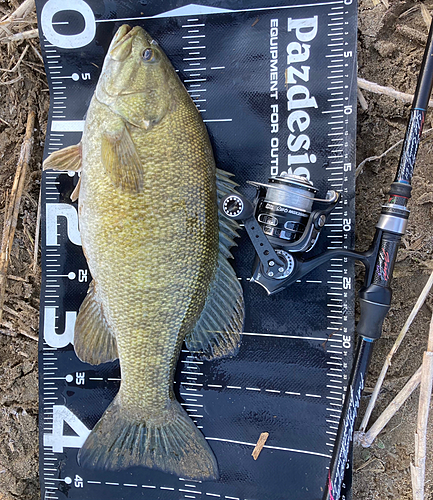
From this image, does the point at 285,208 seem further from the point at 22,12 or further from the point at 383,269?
the point at 22,12

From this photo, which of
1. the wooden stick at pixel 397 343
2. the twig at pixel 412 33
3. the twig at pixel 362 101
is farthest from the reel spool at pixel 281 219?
the twig at pixel 412 33

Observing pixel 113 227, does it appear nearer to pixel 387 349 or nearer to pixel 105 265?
pixel 105 265

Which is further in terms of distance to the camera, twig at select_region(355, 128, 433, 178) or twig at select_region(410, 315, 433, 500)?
twig at select_region(355, 128, 433, 178)

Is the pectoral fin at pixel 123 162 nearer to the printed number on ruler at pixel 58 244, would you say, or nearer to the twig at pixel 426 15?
the printed number on ruler at pixel 58 244

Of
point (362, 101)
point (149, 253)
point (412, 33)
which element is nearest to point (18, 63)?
point (149, 253)

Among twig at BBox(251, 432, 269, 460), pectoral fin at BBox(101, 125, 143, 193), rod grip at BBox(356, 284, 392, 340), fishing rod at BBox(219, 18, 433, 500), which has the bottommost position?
twig at BBox(251, 432, 269, 460)

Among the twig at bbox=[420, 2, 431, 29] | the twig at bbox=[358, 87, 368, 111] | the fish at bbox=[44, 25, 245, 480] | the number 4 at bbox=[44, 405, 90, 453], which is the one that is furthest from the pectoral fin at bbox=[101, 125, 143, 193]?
the twig at bbox=[420, 2, 431, 29]

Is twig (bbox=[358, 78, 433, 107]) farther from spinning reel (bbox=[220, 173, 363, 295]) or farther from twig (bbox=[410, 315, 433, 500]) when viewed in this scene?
twig (bbox=[410, 315, 433, 500])
